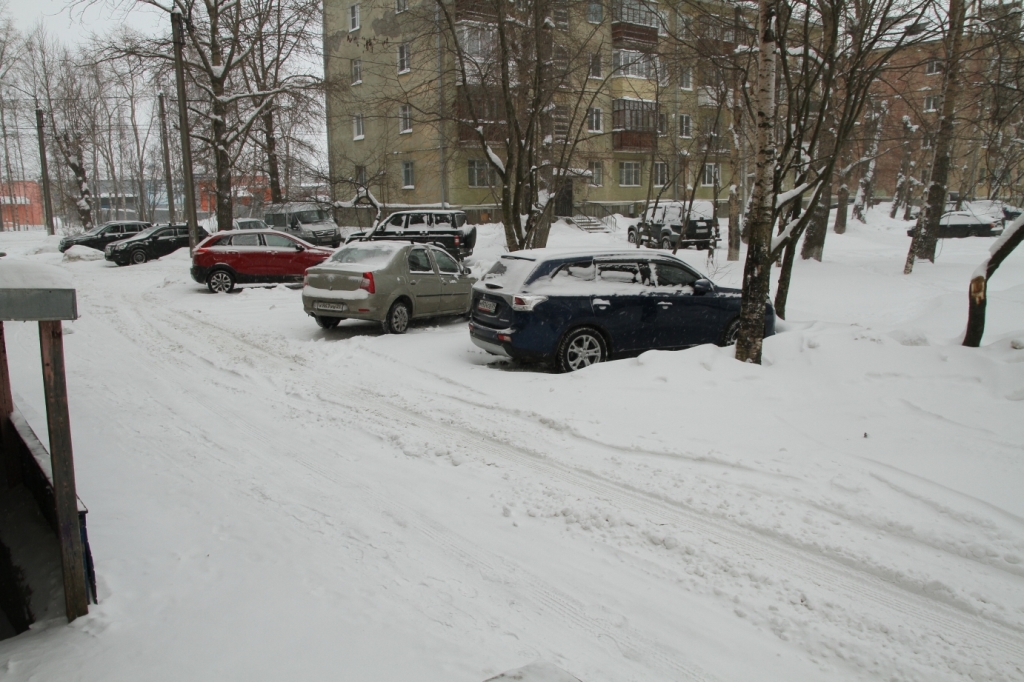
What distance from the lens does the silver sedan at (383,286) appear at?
11.4 meters

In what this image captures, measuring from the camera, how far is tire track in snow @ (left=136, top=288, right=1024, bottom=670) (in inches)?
141

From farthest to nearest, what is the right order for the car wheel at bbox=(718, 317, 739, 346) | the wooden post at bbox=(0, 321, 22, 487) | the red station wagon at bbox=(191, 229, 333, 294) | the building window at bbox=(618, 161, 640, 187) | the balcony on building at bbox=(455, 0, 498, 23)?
1. the building window at bbox=(618, 161, 640, 187)
2. the red station wagon at bbox=(191, 229, 333, 294)
3. the balcony on building at bbox=(455, 0, 498, 23)
4. the car wheel at bbox=(718, 317, 739, 346)
5. the wooden post at bbox=(0, 321, 22, 487)

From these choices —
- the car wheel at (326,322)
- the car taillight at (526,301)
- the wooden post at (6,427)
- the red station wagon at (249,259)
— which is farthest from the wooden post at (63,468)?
the red station wagon at (249,259)

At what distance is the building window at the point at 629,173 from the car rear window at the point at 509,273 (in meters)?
34.0

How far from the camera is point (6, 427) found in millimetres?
5551

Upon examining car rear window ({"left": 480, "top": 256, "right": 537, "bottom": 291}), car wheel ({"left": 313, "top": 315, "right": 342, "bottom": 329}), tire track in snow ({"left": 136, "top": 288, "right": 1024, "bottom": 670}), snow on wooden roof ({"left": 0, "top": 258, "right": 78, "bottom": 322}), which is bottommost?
tire track in snow ({"left": 136, "top": 288, "right": 1024, "bottom": 670})

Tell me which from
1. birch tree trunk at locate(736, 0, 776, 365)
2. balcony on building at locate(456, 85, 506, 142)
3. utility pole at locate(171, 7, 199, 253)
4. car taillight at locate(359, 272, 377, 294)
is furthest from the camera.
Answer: utility pole at locate(171, 7, 199, 253)

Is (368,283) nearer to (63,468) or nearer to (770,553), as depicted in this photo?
(63,468)

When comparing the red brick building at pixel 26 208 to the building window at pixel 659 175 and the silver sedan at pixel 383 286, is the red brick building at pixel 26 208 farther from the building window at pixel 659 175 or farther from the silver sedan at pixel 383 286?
the silver sedan at pixel 383 286

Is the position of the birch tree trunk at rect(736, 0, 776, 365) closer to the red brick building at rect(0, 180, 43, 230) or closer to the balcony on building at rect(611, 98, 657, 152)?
the balcony on building at rect(611, 98, 657, 152)

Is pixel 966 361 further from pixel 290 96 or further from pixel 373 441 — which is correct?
pixel 290 96

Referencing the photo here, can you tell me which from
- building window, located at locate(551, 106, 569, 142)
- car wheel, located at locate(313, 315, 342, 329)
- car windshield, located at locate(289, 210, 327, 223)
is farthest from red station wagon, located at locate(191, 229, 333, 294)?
car windshield, located at locate(289, 210, 327, 223)

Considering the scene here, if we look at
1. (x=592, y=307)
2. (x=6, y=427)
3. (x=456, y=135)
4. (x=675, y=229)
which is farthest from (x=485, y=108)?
(x=6, y=427)

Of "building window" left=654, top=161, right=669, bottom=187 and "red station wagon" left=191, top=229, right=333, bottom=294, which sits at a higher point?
"building window" left=654, top=161, right=669, bottom=187
